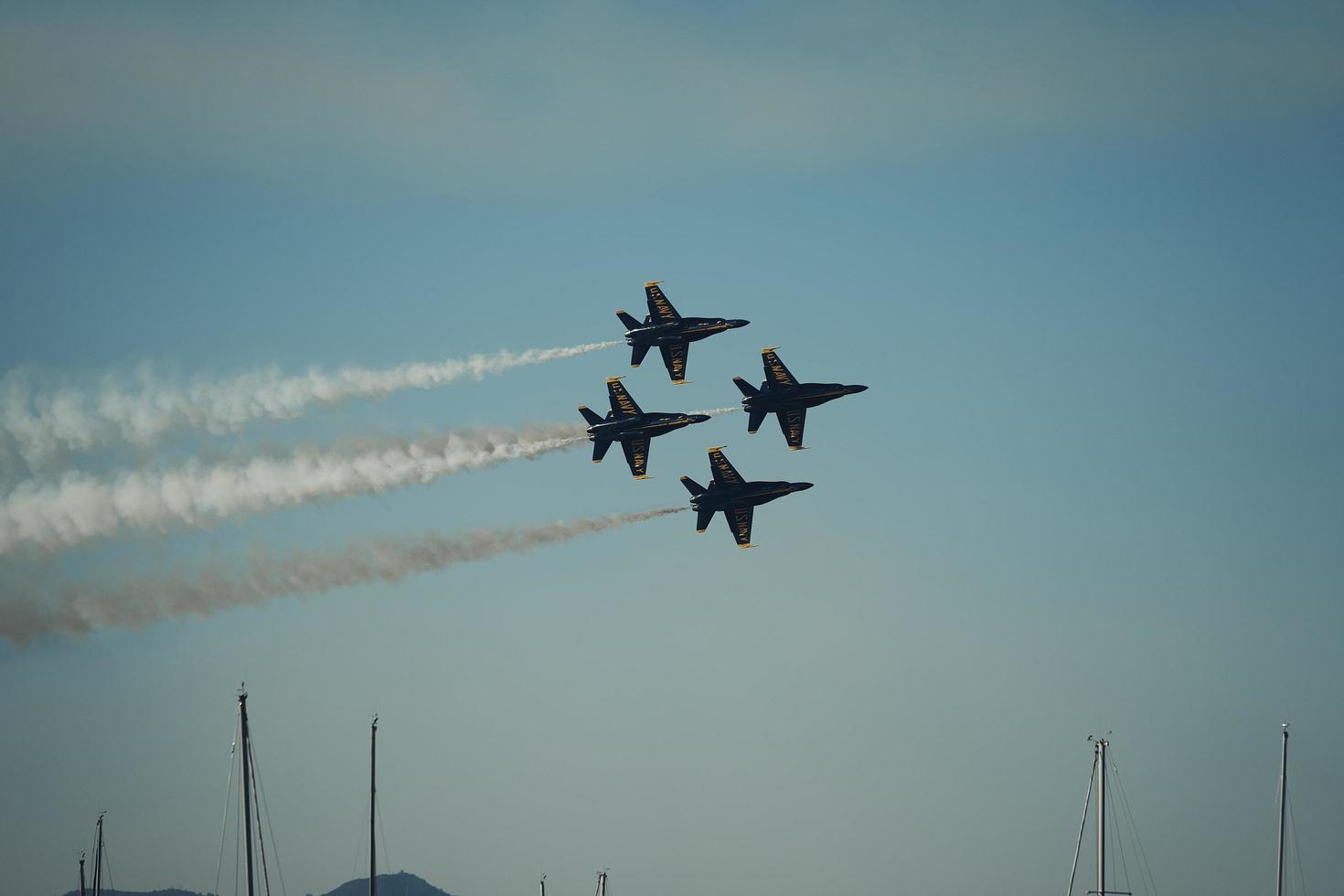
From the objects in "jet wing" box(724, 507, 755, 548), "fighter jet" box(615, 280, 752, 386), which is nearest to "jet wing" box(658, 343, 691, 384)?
"fighter jet" box(615, 280, 752, 386)

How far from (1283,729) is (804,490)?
135 ft

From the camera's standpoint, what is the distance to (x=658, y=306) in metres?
138

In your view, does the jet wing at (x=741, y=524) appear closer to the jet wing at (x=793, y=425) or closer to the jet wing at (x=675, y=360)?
the jet wing at (x=793, y=425)

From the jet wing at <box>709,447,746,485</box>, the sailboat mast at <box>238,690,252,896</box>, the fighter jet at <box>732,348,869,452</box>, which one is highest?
the fighter jet at <box>732,348,869,452</box>

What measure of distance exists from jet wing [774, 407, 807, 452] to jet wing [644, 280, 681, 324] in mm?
11105

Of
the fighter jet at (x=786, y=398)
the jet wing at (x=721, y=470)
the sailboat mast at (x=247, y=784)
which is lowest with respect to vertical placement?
the sailboat mast at (x=247, y=784)

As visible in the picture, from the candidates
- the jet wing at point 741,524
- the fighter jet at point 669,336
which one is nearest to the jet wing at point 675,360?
the fighter jet at point 669,336

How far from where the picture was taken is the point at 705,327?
136 meters

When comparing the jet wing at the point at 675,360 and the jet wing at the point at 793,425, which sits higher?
the jet wing at the point at 675,360

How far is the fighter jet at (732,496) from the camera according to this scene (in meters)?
133

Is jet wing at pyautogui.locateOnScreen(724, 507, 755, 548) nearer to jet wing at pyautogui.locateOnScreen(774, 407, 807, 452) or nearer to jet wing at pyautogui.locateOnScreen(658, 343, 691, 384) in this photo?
jet wing at pyautogui.locateOnScreen(774, 407, 807, 452)

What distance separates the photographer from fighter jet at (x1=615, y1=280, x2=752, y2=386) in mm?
135750

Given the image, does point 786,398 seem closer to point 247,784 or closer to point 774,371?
point 774,371

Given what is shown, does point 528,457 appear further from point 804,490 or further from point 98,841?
point 98,841
